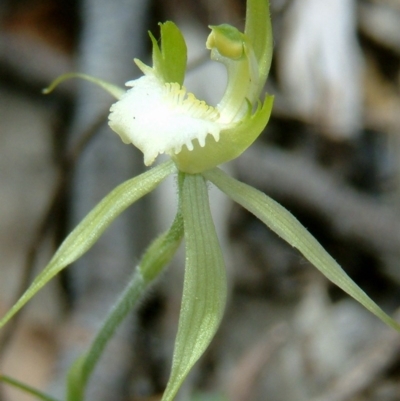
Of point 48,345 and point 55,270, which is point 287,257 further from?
point 55,270

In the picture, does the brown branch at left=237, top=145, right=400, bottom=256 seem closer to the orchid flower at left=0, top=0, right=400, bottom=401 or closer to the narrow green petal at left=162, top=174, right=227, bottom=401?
the orchid flower at left=0, top=0, right=400, bottom=401

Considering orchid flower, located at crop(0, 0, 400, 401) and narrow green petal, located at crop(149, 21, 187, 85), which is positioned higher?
narrow green petal, located at crop(149, 21, 187, 85)

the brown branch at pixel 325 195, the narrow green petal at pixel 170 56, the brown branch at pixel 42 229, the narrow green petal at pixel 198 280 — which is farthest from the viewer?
the brown branch at pixel 325 195

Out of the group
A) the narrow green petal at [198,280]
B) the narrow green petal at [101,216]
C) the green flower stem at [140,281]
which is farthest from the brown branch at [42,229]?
the narrow green petal at [198,280]

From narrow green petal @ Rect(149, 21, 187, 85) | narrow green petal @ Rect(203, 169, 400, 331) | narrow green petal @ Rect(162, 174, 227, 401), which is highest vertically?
narrow green petal @ Rect(149, 21, 187, 85)

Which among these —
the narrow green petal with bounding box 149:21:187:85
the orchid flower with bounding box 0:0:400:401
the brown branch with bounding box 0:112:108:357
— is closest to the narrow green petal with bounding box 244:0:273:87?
the orchid flower with bounding box 0:0:400:401

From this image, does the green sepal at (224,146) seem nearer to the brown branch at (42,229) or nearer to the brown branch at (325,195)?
the brown branch at (42,229)
